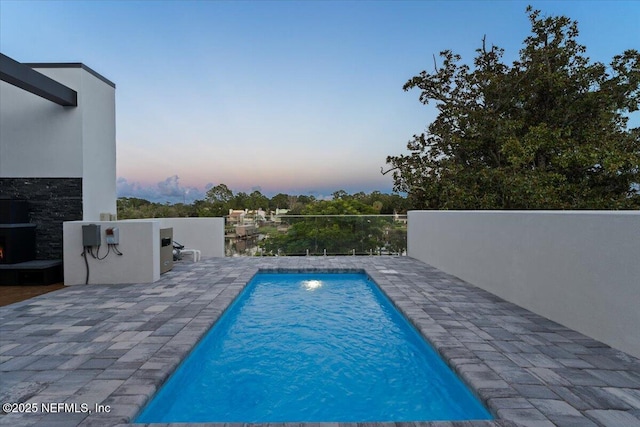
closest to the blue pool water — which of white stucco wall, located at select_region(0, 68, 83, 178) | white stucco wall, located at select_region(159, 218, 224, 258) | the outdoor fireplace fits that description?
the outdoor fireplace

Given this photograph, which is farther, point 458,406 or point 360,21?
point 360,21

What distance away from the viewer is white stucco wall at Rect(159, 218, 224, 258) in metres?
9.42

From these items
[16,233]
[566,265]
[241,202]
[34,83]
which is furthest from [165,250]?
[241,202]

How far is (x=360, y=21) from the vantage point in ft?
34.8

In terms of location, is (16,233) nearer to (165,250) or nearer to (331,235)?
(165,250)

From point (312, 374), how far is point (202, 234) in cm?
719

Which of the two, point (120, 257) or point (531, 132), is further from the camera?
point (531, 132)

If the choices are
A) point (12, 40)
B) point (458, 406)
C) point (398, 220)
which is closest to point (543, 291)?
point (458, 406)

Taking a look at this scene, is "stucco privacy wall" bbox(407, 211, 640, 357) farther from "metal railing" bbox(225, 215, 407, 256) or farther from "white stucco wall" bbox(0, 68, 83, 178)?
"white stucco wall" bbox(0, 68, 83, 178)

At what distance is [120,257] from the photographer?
5.84 metres

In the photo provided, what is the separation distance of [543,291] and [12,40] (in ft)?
40.7

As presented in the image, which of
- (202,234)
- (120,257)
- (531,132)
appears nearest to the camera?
(120,257)

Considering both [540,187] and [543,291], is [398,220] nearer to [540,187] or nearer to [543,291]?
[540,187]

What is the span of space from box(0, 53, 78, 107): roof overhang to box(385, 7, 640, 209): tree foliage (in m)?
9.09
